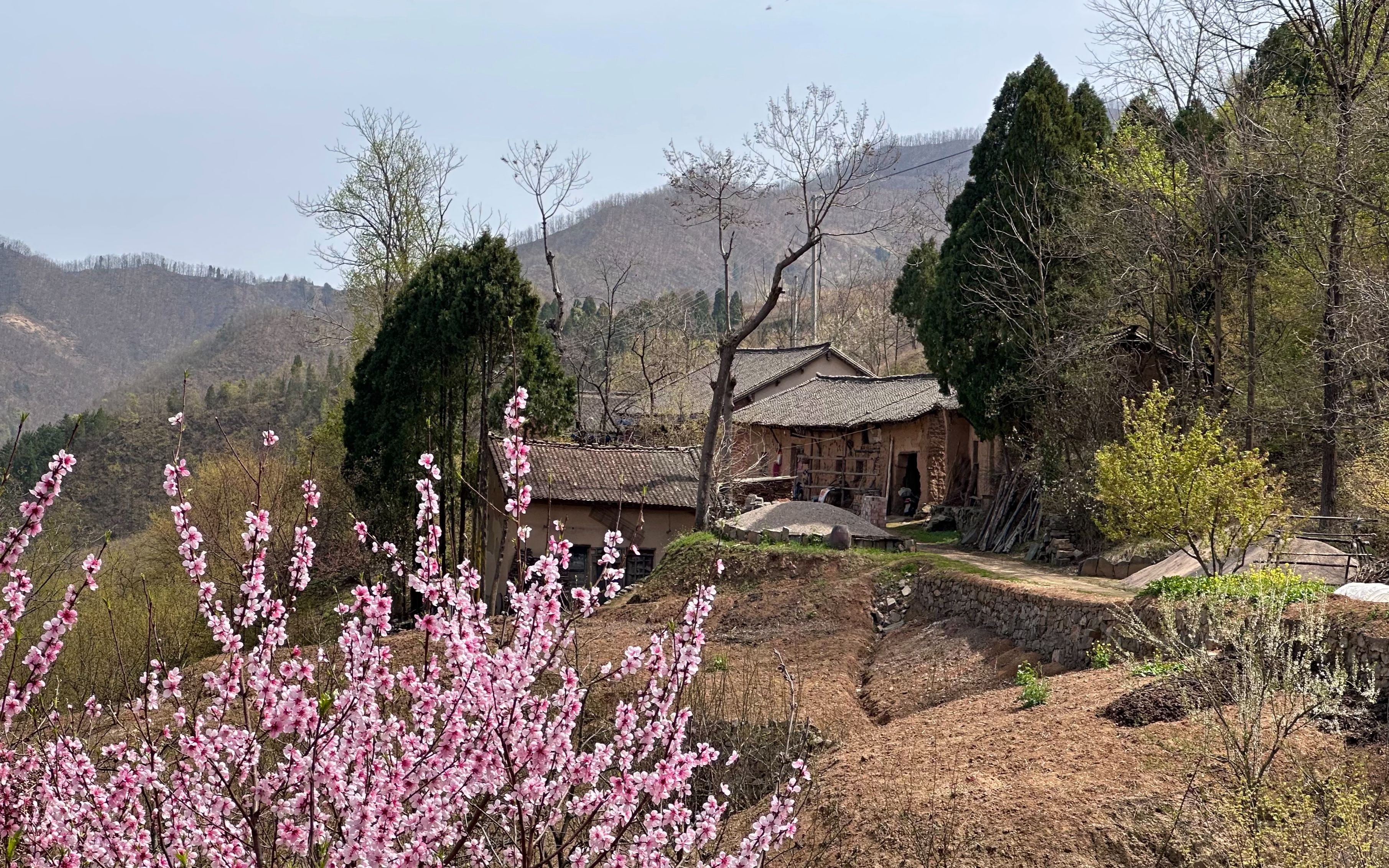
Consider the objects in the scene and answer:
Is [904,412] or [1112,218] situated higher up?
[1112,218]

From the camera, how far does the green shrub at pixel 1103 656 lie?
13.1 m

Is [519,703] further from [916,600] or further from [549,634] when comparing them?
[916,600]

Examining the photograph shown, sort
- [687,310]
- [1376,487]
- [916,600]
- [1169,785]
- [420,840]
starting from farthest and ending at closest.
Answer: [687,310], [916,600], [1376,487], [1169,785], [420,840]

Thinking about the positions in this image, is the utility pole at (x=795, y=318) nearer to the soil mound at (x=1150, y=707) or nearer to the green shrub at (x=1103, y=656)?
the green shrub at (x=1103, y=656)

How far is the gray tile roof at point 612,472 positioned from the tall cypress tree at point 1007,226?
271 inches

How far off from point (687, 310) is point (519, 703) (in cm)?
5094

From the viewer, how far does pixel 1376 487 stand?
49.6ft

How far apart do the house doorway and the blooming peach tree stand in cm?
2636

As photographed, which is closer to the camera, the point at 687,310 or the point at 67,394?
the point at 687,310

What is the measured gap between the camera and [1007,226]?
86.3ft

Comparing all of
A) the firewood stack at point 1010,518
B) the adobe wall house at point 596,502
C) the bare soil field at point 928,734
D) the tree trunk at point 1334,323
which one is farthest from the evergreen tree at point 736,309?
the bare soil field at point 928,734

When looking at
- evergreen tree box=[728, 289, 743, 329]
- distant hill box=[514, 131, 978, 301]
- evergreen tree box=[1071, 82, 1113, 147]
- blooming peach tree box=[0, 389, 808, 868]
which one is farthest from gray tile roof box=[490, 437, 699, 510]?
distant hill box=[514, 131, 978, 301]

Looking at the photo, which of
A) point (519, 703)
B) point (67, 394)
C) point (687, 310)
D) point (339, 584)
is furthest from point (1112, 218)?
point (67, 394)

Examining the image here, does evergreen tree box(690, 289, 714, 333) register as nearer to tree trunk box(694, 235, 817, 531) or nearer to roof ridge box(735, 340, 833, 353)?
roof ridge box(735, 340, 833, 353)
